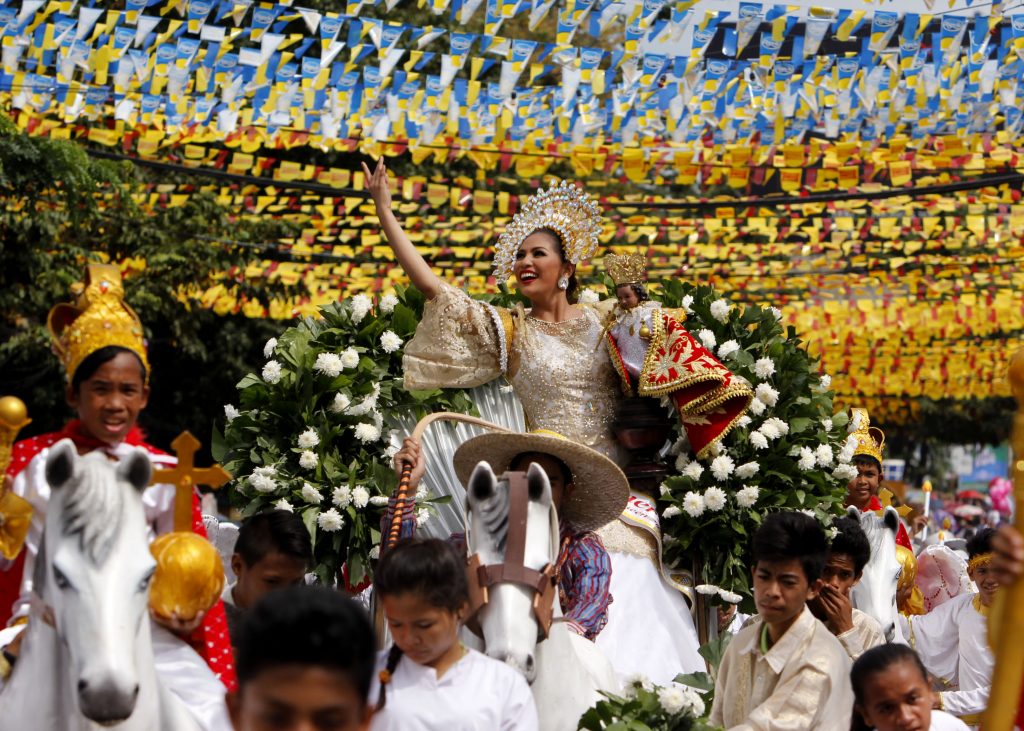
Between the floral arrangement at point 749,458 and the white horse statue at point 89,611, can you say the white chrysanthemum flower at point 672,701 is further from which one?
the floral arrangement at point 749,458

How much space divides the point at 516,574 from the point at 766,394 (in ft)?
12.8

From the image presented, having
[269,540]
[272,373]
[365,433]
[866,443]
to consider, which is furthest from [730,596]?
[866,443]

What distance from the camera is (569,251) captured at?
856 cm

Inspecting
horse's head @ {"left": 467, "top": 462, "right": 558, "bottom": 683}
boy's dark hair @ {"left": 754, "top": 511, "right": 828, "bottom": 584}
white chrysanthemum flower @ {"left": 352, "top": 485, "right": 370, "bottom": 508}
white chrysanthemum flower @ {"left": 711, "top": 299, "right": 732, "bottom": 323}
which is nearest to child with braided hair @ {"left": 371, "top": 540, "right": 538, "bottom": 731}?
horse's head @ {"left": 467, "top": 462, "right": 558, "bottom": 683}

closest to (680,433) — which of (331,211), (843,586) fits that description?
(843,586)

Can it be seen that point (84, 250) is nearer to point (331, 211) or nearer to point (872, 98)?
point (331, 211)

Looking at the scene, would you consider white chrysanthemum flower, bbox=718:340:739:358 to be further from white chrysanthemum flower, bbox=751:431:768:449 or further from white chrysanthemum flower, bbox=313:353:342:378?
white chrysanthemum flower, bbox=313:353:342:378

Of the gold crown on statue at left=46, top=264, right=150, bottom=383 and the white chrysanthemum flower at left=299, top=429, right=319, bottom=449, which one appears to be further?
the white chrysanthemum flower at left=299, top=429, right=319, bottom=449

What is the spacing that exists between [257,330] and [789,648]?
643 inches

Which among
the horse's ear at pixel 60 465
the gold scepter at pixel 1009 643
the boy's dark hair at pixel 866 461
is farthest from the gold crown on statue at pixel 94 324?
the boy's dark hair at pixel 866 461

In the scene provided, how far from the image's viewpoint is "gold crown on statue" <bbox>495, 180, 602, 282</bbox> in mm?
8555

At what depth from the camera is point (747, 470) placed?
878 centimetres

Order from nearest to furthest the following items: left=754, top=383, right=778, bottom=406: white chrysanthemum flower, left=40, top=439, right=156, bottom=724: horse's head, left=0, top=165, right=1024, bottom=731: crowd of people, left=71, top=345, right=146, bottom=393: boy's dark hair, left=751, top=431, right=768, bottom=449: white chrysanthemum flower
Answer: left=0, top=165, right=1024, bottom=731: crowd of people
left=40, top=439, right=156, bottom=724: horse's head
left=71, top=345, right=146, bottom=393: boy's dark hair
left=751, top=431, right=768, bottom=449: white chrysanthemum flower
left=754, top=383, right=778, bottom=406: white chrysanthemum flower

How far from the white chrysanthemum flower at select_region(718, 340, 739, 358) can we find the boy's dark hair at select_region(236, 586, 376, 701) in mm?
6007
